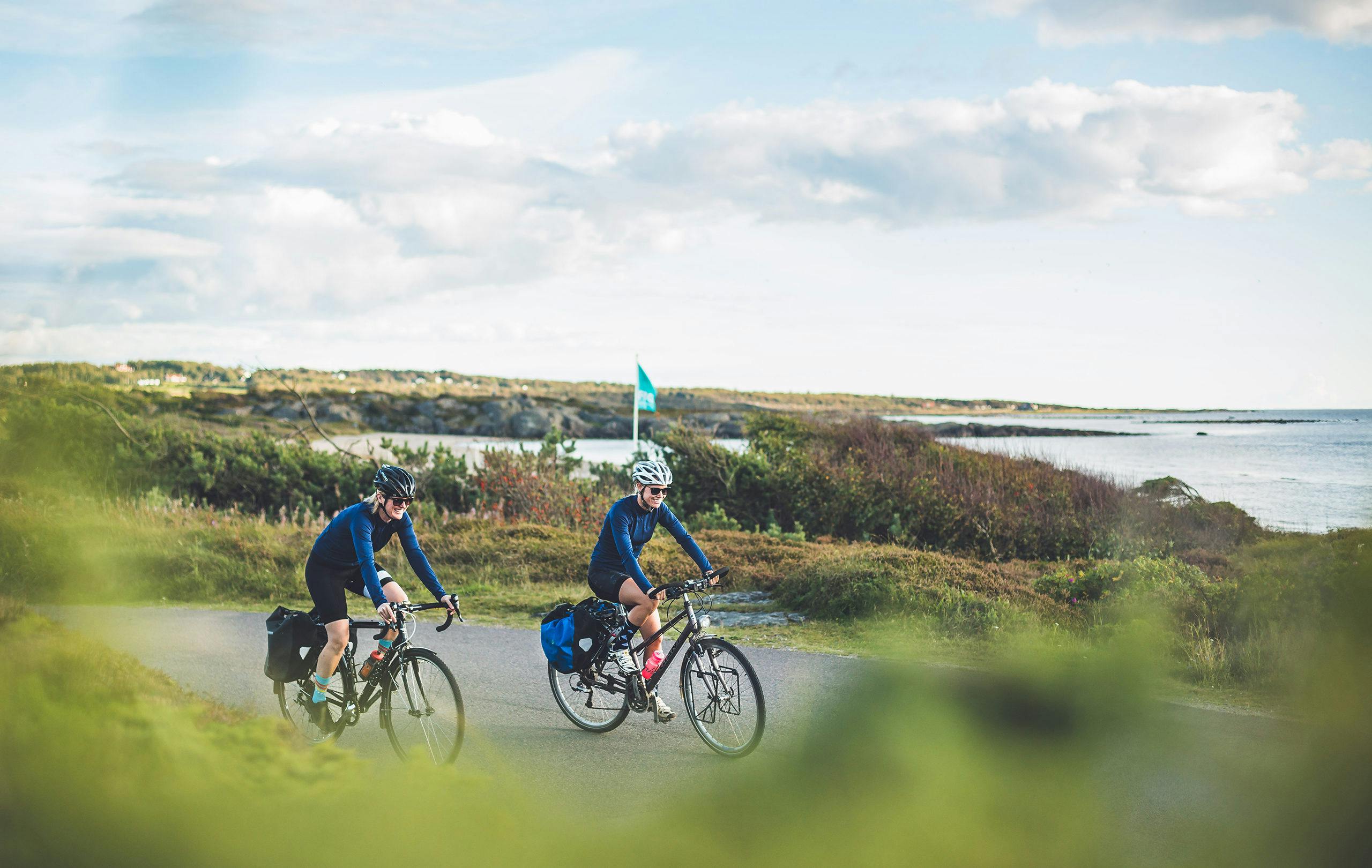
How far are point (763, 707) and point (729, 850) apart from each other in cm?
502

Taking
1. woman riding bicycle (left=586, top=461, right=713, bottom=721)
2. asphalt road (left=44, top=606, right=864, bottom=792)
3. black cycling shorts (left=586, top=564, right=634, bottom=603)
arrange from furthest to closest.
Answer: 1. black cycling shorts (left=586, top=564, right=634, bottom=603)
2. woman riding bicycle (left=586, top=461, right=713, bottom=721)
3. asphalt road (left=44, top=606, right=864, bottom=792)

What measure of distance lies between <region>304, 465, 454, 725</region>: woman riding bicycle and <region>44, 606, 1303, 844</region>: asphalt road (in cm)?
54

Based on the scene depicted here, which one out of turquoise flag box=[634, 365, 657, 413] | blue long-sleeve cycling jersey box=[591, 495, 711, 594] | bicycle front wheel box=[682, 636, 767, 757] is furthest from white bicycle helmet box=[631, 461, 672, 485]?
turquoise flag box=[634, 365, 657, 413]

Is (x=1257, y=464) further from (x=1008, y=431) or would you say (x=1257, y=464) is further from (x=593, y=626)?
(x=593, y=626)

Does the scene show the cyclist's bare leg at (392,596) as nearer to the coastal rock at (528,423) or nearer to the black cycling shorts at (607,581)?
the black cycling shorts at (607,581)

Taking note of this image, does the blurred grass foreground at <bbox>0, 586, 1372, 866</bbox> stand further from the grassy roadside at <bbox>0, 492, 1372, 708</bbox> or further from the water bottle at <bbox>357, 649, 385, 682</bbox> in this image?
the water bottle at <bbox>357, 649, 385, 682</bbox>

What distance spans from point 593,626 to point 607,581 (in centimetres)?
37

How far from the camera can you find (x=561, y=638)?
743cm

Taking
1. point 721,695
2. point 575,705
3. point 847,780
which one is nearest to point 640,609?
point 721,695

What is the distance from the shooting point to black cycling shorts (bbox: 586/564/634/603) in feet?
23.7

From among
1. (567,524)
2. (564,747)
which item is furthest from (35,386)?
(567,524)

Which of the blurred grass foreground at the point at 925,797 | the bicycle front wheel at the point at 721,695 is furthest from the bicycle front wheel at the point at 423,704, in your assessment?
the blurred grass foreground at the point at 925,797

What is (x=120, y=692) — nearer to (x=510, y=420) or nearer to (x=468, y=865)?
(x=468, y=865)

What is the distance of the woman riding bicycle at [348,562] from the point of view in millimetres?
6270
